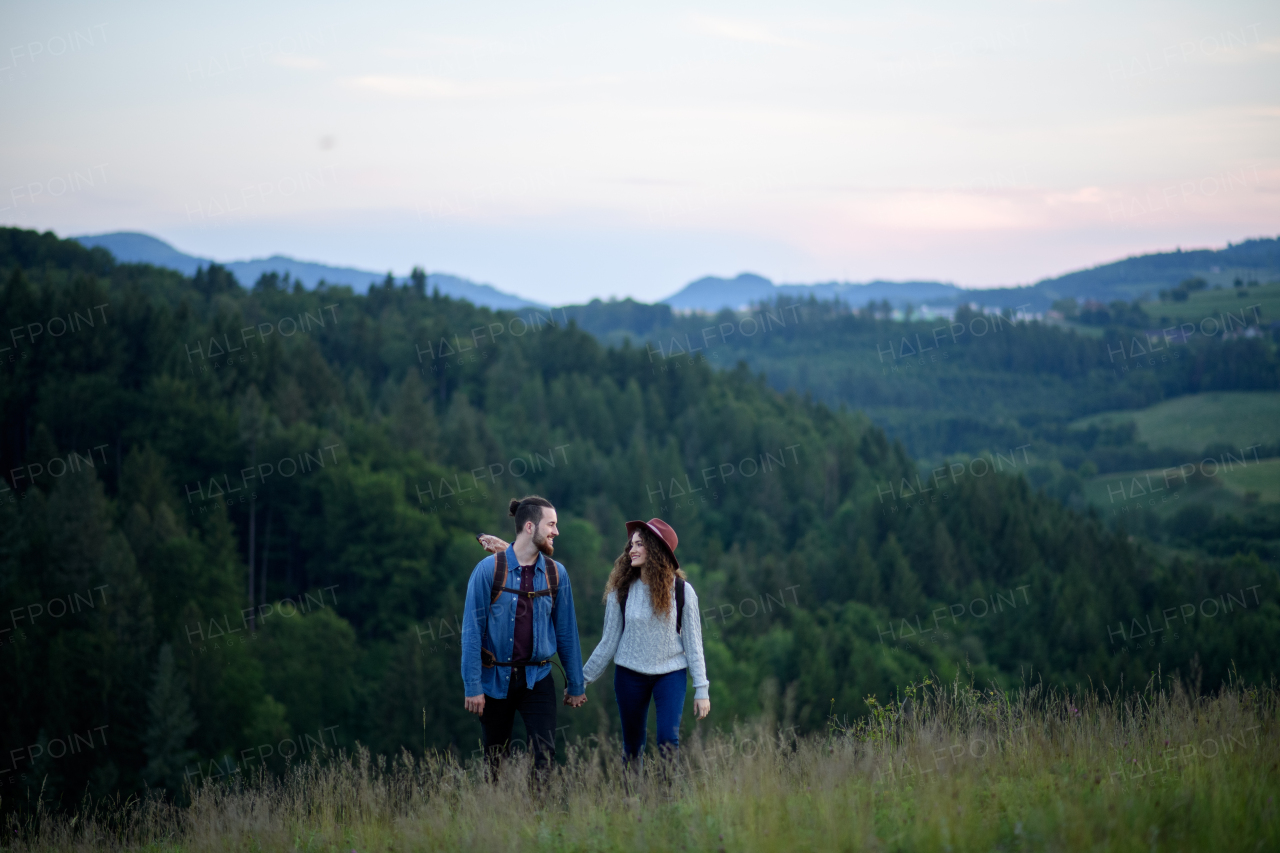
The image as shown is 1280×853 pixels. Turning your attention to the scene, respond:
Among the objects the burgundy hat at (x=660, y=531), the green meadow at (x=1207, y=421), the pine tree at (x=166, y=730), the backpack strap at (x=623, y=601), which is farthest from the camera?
the green meadow at (x=1207, y=421)

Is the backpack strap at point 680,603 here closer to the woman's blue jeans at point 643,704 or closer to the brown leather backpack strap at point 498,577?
the woman's blue jeans at point 643,704

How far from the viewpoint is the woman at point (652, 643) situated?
6.16 meters

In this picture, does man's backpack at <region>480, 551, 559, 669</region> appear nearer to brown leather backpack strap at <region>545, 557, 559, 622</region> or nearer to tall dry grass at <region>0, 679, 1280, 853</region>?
brown leather backpack strap at <region>545, 557, 559, 622</region>

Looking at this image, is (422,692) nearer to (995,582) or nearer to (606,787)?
(606,787)

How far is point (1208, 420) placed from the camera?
16700cm

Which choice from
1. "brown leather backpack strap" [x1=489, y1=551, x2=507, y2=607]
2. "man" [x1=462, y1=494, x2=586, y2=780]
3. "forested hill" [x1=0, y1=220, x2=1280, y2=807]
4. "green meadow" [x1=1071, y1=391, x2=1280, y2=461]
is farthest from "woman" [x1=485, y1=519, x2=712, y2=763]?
"green meadow" [x1=1071, y1=391, x2=1280, y2=461]

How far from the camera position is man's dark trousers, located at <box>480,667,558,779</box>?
6172 mm

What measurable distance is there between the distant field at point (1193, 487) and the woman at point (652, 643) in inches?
4895

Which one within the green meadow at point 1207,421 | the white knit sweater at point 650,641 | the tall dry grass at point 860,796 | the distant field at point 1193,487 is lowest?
the distant field at point 1193,487

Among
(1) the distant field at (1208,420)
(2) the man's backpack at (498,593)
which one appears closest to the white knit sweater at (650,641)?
(2) the man's backpack at (498,593)

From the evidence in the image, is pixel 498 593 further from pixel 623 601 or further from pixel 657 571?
pixel 657 571

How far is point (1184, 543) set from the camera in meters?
110

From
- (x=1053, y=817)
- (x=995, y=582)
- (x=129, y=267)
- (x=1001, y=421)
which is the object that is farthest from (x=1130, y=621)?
(x=1001, y=421)

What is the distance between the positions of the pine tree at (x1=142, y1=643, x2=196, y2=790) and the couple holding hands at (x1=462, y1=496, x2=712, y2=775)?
4116 cm
